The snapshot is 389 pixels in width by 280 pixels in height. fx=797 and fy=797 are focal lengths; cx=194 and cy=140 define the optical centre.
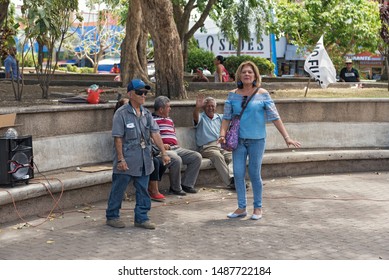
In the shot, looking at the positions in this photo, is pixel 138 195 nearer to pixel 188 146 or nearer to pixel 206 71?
pixel 188 146

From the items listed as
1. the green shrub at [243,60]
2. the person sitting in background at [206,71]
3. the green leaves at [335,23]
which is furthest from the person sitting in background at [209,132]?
the green leaves at [335,23]

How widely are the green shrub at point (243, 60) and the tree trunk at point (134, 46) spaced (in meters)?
6.40

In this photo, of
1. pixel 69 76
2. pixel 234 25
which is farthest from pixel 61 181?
pixel 234 25

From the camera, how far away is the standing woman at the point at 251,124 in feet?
30.3

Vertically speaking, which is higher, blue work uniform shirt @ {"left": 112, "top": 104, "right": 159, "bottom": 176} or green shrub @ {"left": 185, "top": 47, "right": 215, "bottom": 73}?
green shrub @ {"left": 185, "top": 47, "right": 215, "bottom": 73}

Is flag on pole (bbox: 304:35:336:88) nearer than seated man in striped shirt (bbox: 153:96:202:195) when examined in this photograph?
No

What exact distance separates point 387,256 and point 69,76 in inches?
806

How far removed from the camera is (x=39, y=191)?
361 inches

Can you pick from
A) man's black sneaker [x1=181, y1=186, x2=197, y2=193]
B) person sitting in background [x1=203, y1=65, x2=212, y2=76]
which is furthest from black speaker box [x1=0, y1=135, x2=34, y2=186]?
person sitting in background [x1=203, y1=65, x2=212, y2=76]

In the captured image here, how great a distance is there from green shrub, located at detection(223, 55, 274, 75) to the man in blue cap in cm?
1804

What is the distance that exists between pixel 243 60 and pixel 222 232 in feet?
61.6

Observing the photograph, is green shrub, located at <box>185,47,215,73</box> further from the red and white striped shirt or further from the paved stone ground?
the paved stone ground

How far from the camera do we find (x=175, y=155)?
35.4 ft

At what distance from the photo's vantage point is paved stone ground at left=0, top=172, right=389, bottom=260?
306 inches
